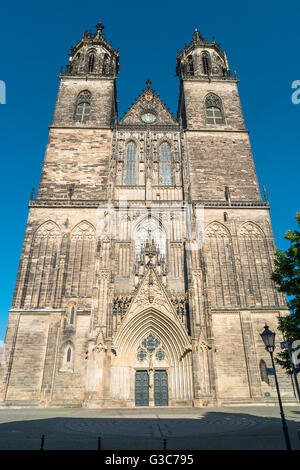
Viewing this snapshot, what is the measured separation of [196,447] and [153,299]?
1204 centimetres


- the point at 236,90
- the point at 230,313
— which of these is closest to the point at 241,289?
the point at 230,313

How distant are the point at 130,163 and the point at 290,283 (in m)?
16.3

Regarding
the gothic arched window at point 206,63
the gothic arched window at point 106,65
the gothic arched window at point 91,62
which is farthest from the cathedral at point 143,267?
the gothic arched window at point 206,63

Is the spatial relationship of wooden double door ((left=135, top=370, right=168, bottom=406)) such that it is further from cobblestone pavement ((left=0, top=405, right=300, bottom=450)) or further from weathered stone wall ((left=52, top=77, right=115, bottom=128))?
weathered stone wall ((left=52, top=77, right=115, bottom=128))

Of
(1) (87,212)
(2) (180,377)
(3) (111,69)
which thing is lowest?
(2) (180,377)

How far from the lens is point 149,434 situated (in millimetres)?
8320

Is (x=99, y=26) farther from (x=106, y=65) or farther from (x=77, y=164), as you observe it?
(x=77, y=164)

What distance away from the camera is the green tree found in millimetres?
11320

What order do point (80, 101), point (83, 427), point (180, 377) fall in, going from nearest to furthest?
point (83, 427), point (180, 377), point (80, 101)

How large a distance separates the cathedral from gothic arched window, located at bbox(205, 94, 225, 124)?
0.15m

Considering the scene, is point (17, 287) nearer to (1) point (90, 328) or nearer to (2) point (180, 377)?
(1) point (90, 328)

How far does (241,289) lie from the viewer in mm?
19844

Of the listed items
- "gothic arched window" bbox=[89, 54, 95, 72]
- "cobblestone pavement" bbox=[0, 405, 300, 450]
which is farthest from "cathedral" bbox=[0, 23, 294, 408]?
Result: "cobblestone pavement" bbox=[0, 405, 300, 450]

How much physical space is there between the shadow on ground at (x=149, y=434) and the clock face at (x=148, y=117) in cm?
2304
